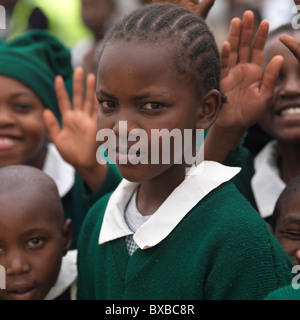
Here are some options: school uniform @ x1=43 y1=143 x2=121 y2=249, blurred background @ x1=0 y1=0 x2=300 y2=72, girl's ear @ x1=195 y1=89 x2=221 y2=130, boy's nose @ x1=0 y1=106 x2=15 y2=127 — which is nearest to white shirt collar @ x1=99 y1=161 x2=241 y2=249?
girl's ear @ x1=195 y1=89 x2=221 y2=130

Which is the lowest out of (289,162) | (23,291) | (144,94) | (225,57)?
(23,291)

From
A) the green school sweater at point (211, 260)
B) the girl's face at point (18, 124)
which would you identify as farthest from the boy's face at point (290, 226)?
the girl's face at point (18, 124)

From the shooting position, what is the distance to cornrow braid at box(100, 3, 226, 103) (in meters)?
1.27

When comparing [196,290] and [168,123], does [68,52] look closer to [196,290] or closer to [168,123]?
[168,123]

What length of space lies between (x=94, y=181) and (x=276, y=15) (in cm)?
256

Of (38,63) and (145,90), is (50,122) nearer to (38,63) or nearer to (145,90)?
(38,63)

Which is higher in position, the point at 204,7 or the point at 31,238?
the point at 204,7

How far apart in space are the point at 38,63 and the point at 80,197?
64 cm

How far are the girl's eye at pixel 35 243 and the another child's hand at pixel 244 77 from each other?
0.64m

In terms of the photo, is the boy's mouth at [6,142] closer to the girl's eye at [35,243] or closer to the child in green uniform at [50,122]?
the child in green uniform at [50,122]

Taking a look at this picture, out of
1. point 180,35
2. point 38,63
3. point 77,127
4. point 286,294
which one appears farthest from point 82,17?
point 286,294

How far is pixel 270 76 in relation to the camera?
1.62m

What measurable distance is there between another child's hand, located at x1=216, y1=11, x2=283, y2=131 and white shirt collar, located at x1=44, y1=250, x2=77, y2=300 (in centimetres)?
64
